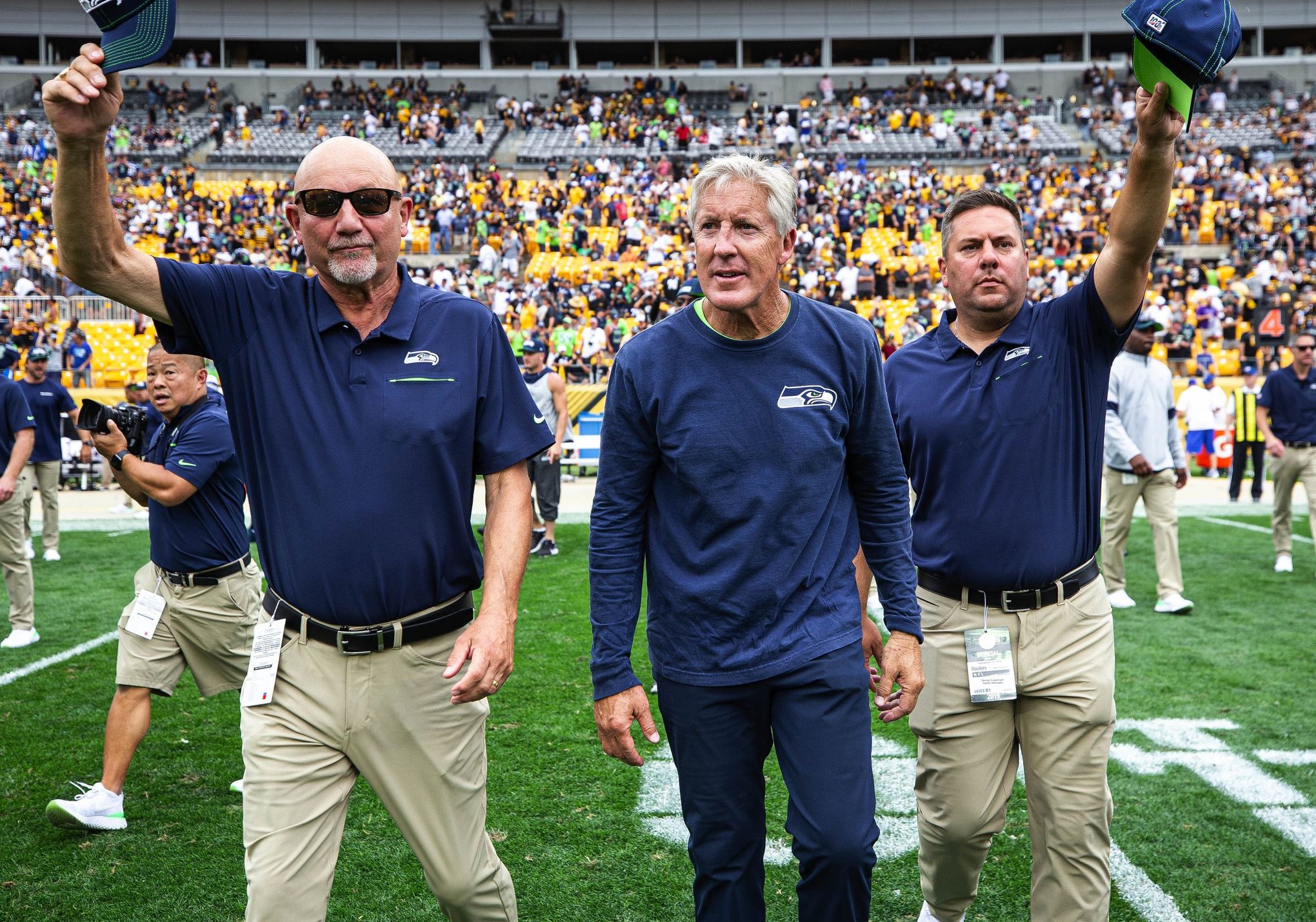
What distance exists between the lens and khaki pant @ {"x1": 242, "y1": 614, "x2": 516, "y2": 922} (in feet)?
9.50

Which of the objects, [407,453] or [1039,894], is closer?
[407,453]

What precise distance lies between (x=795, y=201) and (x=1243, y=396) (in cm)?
1561

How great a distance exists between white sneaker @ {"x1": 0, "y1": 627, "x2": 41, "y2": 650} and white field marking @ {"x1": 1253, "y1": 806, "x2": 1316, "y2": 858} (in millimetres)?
7650

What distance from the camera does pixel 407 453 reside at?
9.52 feet

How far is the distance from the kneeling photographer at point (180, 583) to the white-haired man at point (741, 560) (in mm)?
2561

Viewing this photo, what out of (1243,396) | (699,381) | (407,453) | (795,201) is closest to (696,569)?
(699,381)

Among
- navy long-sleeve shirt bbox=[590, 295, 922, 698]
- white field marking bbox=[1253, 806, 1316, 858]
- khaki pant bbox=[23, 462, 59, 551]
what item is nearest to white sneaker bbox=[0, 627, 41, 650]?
khaki pant bbox=[23, 462, 59, 551]

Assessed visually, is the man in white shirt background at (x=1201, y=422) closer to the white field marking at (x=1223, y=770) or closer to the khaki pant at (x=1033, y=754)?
the white field marking at (x=1223, y=770)

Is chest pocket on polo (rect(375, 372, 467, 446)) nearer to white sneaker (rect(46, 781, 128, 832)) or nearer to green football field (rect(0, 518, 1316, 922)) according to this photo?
green football field (rect(0, 518, 1316, 922))

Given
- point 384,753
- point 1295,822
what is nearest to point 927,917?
point 384,753

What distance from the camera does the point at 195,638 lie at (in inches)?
194

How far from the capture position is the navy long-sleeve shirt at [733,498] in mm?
2793

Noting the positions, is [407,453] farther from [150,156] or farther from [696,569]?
[150,156]

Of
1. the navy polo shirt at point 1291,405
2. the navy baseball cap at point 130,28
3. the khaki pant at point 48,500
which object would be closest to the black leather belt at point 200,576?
the navy baseball cap at point 130,28
